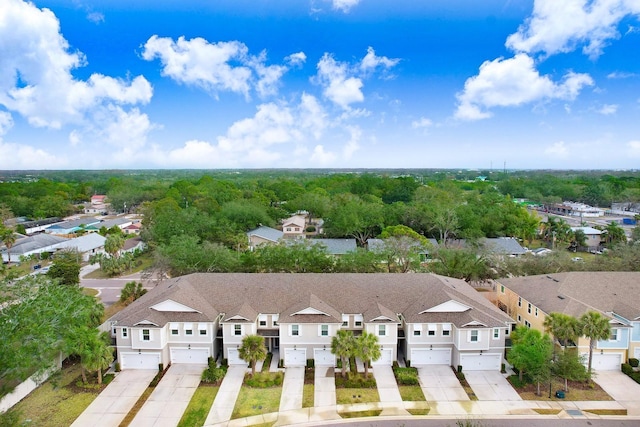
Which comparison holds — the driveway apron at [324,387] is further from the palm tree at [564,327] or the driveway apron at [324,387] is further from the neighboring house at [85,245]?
the neighboring house at [85,245]

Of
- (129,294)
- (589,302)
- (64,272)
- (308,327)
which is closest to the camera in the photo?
(308,327)

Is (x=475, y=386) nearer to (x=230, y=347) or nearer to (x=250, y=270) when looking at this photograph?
(x=230, y=347)

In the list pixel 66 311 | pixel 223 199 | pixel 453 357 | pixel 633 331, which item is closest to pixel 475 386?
pixel 453 357

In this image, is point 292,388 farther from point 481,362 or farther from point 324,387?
point 481,362

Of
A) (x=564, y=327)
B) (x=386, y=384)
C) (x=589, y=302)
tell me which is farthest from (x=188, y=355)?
(x=589, y=302)

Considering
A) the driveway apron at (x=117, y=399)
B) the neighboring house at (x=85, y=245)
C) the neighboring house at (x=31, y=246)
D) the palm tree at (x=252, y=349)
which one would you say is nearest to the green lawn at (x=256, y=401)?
the palm tree at (x=252, y=349)

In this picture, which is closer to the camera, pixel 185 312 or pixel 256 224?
pixel 185 312

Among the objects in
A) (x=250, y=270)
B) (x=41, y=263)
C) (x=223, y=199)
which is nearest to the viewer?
(x=250, y=270)

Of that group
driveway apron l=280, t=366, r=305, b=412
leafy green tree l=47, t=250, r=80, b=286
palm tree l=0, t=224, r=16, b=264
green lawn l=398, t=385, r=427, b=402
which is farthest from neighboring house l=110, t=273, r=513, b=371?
palm tree l=0, t=224, r=16, b=264
